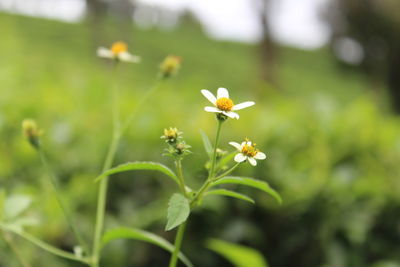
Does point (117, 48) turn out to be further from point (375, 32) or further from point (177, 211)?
point (375, 32)

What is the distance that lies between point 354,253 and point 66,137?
3.27 feet

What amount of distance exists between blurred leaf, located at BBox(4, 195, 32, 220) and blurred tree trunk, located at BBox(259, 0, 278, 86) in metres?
14.2

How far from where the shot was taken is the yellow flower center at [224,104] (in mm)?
540

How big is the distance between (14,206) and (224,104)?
0.41 m

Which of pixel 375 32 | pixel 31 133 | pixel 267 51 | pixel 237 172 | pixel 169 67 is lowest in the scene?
pixel 237 172

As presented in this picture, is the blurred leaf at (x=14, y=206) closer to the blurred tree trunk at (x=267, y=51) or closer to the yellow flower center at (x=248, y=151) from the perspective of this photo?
the yellow flower center at (x=248, y=151)

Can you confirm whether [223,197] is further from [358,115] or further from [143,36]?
[143,36]

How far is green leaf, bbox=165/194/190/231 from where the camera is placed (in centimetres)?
50

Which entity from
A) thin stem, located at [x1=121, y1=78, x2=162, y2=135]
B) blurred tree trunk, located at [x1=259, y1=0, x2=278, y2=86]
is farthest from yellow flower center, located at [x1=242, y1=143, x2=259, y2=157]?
blurred tree trunk, located at [x1=259, y1=0, x2=278, y2=86]

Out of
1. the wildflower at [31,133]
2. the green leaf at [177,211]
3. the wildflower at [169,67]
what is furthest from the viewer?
the wildflower at [169,67]

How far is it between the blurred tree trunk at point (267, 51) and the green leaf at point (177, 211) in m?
14.4

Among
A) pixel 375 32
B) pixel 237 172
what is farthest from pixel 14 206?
pixel 375 32

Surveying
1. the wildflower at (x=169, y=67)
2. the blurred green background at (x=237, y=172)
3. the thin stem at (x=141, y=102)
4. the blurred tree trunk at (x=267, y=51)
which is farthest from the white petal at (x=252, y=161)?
the blurred tree trunk at (x=267, y=51)

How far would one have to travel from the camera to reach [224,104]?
1.78 feet
